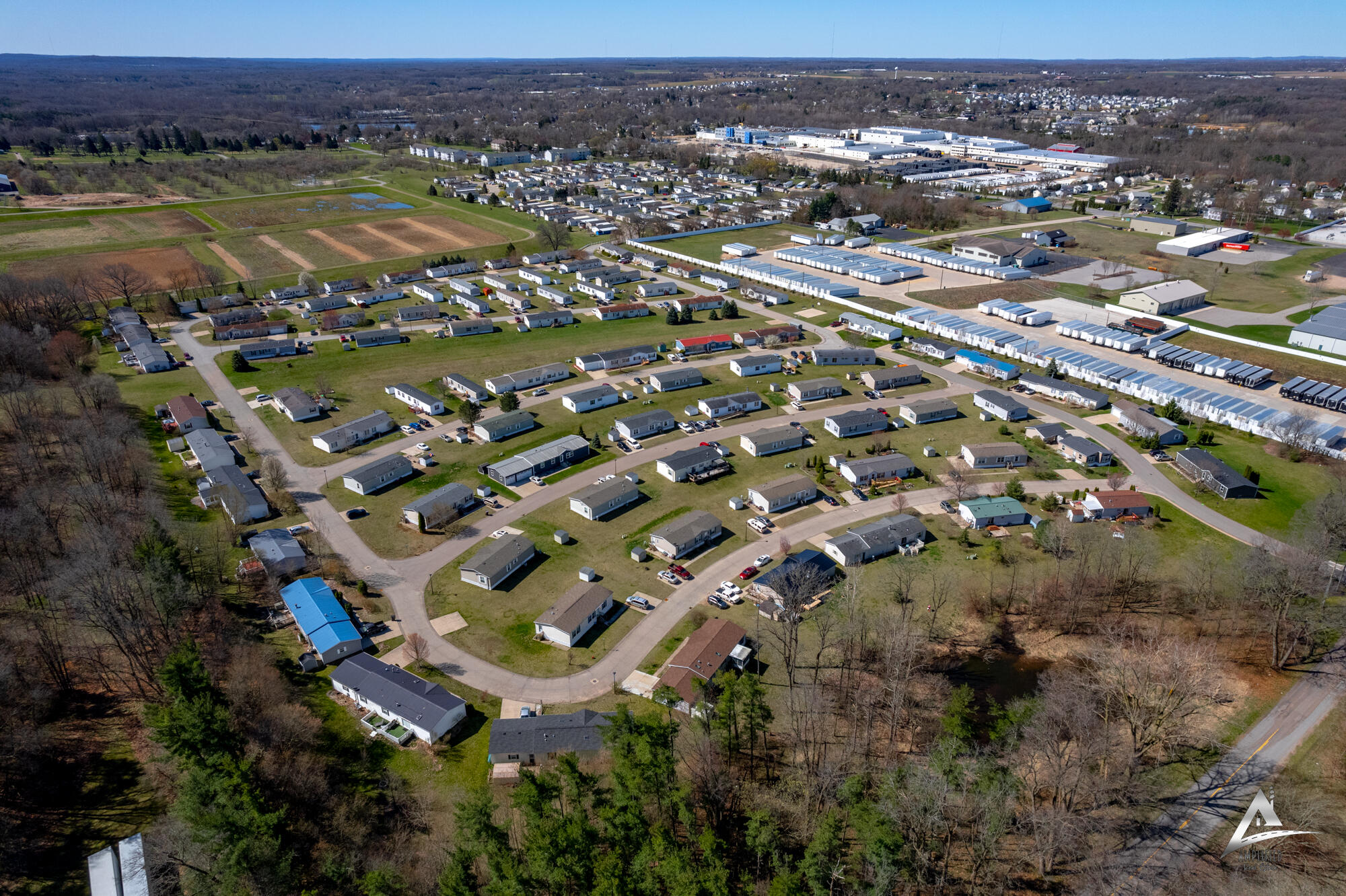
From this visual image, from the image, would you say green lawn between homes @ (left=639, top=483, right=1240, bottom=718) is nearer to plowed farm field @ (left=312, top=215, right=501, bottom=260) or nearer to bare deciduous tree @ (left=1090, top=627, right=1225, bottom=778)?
bare deciduous tree @ (left=1090, top=627, right=1225, bottom=778)

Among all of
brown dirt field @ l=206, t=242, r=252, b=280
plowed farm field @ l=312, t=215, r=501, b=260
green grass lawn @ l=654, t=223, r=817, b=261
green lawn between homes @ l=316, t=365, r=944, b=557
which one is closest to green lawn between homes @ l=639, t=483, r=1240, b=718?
green lawn between homes @ l=316, t=365, r=944, b=557

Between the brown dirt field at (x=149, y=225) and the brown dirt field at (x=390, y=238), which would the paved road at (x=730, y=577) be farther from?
the brown dirt field at (x=149, y=225)

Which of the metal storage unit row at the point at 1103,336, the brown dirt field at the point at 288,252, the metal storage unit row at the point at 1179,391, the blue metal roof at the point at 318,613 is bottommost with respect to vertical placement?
the blue metal roof at the point at 318,613

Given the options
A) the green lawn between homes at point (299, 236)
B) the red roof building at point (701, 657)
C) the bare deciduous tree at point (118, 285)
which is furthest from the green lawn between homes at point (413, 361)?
the green lawn between homes at point (299, 236)

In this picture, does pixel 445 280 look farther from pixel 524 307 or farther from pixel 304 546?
pixel 304 546

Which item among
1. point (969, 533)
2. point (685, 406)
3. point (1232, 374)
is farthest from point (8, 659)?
point (1232, 374)

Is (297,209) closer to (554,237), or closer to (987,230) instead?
(554,237)
